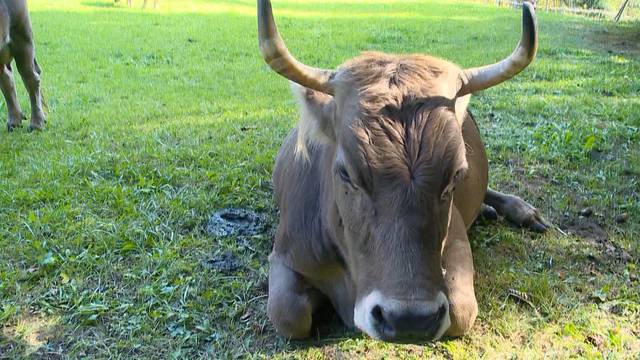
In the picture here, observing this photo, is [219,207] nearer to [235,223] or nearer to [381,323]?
[235,223]

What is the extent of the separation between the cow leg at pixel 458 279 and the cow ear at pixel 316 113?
1.00 meters

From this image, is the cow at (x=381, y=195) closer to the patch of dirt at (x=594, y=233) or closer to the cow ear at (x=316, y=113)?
the cow ear at (x=316, y=113)

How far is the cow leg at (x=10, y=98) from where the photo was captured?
7.26 m

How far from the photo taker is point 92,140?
6738 millimetres

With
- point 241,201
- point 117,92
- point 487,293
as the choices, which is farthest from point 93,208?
point 117,92

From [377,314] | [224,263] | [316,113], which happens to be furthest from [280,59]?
[224,263]

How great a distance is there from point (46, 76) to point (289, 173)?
7.55 meters

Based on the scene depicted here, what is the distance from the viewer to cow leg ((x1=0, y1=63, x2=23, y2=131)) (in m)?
7.26

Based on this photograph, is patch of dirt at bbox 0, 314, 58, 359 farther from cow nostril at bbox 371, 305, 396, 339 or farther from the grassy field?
cow nostril at bbox 371, 305, 396, 339

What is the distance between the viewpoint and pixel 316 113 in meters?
3.28

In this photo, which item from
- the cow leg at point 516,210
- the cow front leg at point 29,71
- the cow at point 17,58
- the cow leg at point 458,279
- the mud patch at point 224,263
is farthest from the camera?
the cow front leg at point 29,71

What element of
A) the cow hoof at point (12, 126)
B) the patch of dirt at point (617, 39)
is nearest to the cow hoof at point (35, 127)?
the cow hoof at point (12, 126)

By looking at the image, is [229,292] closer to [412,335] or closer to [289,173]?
[289,173]

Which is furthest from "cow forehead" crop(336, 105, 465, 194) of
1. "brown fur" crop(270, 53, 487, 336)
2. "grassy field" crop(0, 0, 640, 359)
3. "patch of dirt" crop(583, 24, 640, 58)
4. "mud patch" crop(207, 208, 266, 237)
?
"patch of dirt" crop(583, 24, 640, 58)
